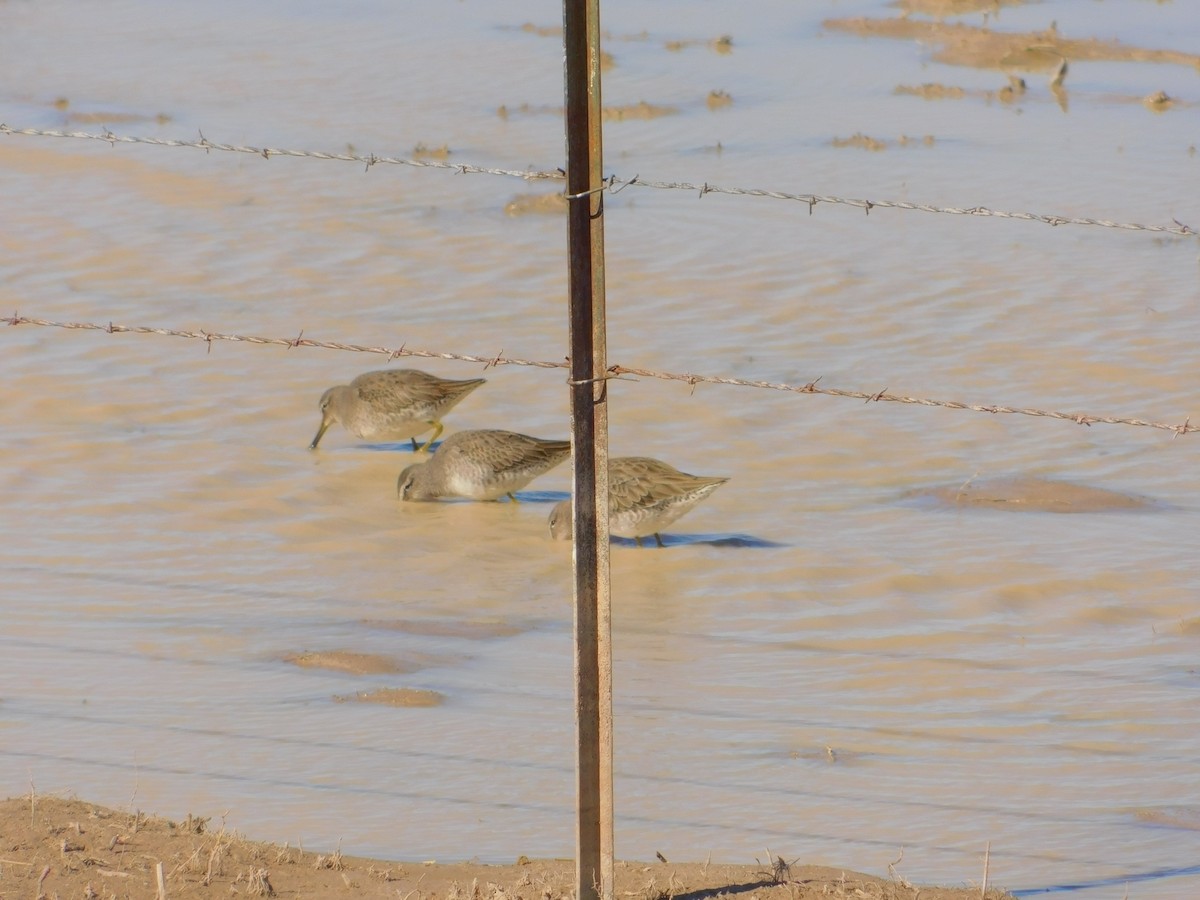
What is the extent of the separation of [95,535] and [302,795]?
143 inches

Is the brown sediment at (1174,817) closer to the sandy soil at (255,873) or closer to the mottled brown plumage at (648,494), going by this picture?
the sandy soil at (255,873)

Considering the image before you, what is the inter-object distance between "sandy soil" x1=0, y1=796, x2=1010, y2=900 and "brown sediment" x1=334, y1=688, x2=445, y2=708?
5.98ft

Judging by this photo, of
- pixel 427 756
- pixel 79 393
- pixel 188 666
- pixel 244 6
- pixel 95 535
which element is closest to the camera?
pixel 427 756

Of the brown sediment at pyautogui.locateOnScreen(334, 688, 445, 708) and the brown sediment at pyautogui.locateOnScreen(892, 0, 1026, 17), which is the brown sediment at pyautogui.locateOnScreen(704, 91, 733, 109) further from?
the brown sediment at pyautogui.locateOnScreen(334, 688, 445, 708)

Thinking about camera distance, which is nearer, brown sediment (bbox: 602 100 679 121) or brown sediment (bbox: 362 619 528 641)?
brown sediment (bbox: 362 619 528 641)

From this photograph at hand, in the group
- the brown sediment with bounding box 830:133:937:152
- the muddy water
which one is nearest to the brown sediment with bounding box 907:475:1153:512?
the muddy water

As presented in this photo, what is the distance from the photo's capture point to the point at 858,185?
18.5 meters

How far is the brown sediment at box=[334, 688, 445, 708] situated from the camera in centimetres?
812

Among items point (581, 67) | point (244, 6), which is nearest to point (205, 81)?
point (244, 6)

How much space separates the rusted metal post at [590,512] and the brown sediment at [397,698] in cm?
283

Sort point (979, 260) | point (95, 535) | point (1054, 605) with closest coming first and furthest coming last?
1. point (1054, 605)
2. point (95, 535)
3. point (979, 260)

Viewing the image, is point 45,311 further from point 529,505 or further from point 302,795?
point 302,795

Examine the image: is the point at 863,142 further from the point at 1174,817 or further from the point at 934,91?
the point at 1174,817

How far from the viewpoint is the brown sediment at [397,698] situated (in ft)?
26.7
